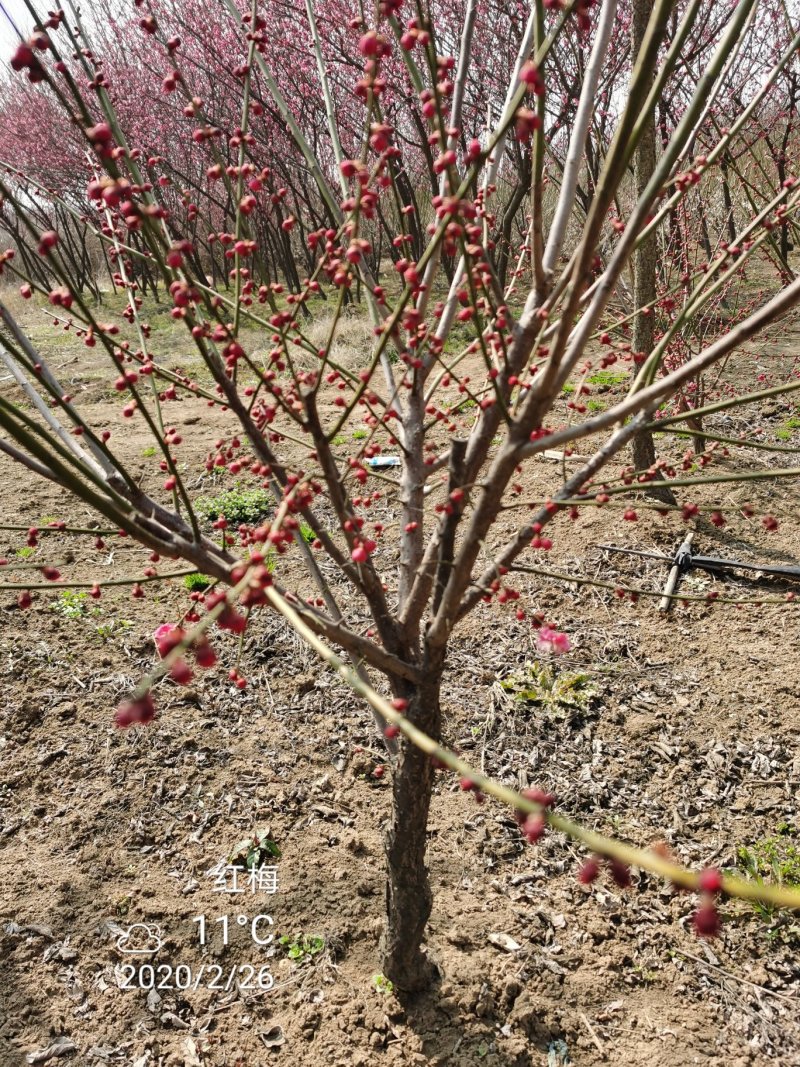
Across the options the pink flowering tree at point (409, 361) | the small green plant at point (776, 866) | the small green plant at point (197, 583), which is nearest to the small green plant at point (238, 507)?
the small green plant at point (197, 583)

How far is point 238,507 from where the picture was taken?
18.8 ft

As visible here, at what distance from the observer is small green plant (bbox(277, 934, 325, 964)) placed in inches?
102

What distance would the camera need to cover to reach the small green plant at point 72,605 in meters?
4.47

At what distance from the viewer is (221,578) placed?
1.63 metres

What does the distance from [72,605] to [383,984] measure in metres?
3.12

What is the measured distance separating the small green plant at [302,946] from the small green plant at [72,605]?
2620mm

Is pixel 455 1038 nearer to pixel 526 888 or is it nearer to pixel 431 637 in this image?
pixel 526 888

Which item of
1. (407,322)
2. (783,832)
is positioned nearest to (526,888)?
(783,832)

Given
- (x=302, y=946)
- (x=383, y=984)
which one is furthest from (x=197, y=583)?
(x=383, y=984)

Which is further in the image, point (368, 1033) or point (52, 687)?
point (52, 687)

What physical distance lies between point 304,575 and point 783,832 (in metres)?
3.13

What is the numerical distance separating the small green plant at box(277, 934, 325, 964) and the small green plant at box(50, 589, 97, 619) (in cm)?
262

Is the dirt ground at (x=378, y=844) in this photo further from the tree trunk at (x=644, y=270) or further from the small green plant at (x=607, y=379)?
the small green plant at (x=607, y=379)

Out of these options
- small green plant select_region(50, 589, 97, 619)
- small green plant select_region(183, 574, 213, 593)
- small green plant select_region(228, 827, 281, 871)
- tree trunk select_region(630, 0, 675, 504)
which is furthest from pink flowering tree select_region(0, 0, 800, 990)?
tree trunk select_region(630, 0, 675, 504)
